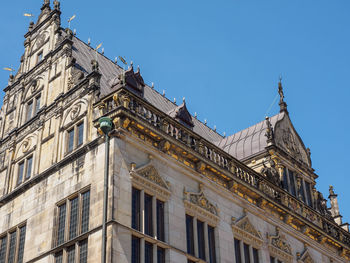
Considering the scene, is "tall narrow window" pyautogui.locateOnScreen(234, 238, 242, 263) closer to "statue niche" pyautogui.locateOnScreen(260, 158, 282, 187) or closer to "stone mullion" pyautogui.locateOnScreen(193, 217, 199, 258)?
"stone mullion" pyautogui.locateOnScreen(193, 217, 199, 258)

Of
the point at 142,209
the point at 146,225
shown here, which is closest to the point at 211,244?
the point at 146,225

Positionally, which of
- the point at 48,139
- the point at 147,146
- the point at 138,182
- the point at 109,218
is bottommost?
the point at 109,218

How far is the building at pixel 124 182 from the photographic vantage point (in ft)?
88.9

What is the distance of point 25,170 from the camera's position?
3303 centimetres

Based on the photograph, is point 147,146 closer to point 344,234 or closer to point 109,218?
point 109,218

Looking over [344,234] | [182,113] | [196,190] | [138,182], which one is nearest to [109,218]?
[138,182]

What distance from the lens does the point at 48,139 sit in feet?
106

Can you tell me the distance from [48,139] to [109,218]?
28.1ft

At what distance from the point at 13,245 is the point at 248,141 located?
18.1 meters

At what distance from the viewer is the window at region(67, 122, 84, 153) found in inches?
1190

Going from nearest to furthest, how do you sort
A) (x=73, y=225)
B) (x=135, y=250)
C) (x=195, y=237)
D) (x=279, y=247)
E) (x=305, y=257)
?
(x=135, y=250) → (x=73, y=225) → (x=195, y=237) → (x=279, y=247) → (x=305, y=257)

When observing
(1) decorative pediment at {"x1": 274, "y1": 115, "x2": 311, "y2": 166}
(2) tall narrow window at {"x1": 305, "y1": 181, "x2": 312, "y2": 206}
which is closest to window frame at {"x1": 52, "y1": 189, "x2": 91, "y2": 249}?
(1) decorative pediment at {"x1": 274, "y1": 115, "x2": 311, "y2": 166}

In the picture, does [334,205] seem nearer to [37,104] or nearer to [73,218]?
[37,104]

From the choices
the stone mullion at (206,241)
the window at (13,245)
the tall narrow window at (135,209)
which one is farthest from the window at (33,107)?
the stone mullion at (206,241)
